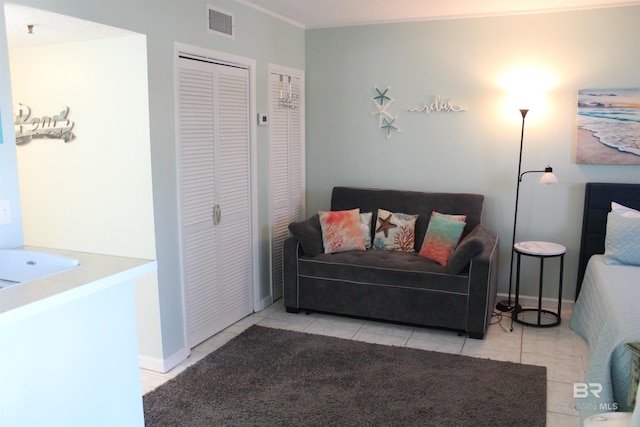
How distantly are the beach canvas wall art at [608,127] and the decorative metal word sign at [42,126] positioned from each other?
378 centimetres

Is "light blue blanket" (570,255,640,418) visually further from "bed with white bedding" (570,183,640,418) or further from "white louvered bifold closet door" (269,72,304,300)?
"white louvered bifold closet door" (269,72,304,300)

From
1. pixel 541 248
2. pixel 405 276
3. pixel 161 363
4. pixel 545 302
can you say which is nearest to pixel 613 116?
pixel 541 248

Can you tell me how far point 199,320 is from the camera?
3.72 m

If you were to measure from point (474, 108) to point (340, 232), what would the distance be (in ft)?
5.18

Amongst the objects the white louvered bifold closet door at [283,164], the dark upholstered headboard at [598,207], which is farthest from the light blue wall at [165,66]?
the dark upholstered headboard at [598,207]

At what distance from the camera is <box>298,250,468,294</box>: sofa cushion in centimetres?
385

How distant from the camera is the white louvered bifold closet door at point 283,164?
4.52 metres

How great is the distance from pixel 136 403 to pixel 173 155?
1589 millimetres

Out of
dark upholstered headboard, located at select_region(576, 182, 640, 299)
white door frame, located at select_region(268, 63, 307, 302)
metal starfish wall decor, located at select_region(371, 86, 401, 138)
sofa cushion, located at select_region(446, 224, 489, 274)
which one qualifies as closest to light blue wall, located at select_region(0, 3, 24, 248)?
white door frame, located at select_region(268, 63, 307, 302)

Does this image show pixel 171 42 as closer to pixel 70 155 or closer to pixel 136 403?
pixel 70 155

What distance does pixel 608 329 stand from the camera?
272 cm

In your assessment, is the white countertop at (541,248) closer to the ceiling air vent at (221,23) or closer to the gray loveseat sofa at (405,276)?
the gray loveseat sofa at (405,276)

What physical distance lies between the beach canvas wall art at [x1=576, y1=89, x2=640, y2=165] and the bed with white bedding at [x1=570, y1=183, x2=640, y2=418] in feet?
0.77

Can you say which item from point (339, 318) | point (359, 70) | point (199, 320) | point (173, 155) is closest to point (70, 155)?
point (173, 155)
